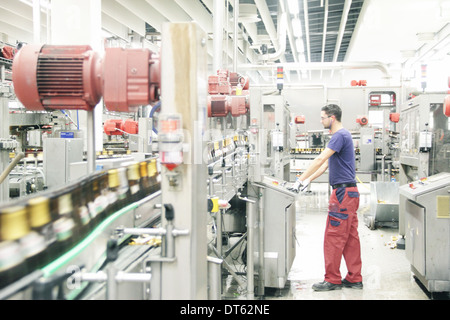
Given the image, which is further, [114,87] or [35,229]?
[114,87]

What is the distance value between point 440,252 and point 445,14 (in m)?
5.56

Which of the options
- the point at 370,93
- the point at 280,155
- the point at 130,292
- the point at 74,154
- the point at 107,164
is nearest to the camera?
the point at 130,292

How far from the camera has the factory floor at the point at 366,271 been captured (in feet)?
9.77

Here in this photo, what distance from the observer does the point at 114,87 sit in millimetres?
1091

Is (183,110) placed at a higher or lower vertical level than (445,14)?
lower

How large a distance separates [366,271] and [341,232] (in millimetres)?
779

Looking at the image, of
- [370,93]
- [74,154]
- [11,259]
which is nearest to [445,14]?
[370,93]

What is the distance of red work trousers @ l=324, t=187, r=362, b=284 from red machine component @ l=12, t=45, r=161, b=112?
7.22ft

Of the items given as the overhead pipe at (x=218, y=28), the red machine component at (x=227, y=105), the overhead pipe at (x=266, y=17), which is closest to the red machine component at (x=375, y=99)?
the overhead pipe at (x=266, y=17)

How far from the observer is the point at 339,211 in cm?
298

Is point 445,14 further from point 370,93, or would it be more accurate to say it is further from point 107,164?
point 107,164

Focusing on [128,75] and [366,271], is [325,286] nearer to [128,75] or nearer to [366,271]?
[366,271]

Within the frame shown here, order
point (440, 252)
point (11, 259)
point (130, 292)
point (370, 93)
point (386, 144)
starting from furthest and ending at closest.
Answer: point (370, 93) → point (386, 144) → point (440, 252) → point (130, 292) → point (11, 259)

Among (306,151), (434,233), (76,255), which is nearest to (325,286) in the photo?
(434,233)
